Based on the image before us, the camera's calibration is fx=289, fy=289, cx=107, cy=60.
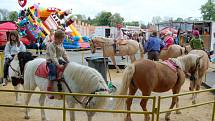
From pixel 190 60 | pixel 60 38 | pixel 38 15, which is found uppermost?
pixel 38 15

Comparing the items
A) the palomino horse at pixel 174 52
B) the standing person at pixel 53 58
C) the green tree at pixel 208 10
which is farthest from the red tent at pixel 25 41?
the green tree at pixel 208 10

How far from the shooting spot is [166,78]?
20.6 feet

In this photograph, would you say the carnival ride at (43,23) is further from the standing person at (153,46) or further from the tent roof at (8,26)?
the standing person at (153,46)

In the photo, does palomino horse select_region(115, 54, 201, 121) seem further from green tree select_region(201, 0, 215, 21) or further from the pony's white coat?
green tree select_region(201, 0, 215, 21)

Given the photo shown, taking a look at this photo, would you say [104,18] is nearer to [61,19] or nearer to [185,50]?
[61,19]

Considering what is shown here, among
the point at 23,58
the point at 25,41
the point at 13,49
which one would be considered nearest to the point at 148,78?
the point at 23,58

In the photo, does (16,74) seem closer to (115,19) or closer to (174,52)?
(174,52)

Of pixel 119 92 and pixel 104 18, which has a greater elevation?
pixel 104 18

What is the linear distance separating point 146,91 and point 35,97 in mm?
3872

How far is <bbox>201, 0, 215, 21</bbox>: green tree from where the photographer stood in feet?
262

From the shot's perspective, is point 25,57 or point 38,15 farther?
point 38,15

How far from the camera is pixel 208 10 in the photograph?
81938mm

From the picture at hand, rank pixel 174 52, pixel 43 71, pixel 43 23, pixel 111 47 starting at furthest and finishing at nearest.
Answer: pixel 43 23 < pixel 111 47 < pixel 174 52 < pixel 43 71

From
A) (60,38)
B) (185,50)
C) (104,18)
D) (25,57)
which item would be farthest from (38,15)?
(104,18)
